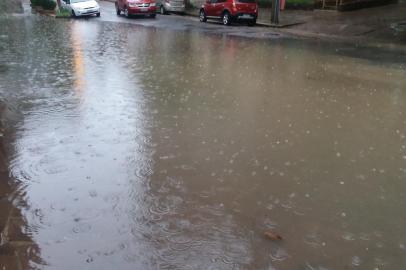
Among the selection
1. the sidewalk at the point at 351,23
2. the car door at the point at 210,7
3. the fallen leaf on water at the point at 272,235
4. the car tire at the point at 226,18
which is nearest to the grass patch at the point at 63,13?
the car door at the point at 210,7

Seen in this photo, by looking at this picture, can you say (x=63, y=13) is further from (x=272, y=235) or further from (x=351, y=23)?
(x=272, y=235)

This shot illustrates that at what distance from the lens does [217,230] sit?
4.70 m

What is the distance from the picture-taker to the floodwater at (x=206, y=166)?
4.39m

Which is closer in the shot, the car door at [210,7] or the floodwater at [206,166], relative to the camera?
the floodwater at [206,166]

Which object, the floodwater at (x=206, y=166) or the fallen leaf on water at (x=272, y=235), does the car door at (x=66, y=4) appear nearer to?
the floodwater at (x=206, y=166)

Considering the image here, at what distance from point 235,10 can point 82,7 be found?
1009 centimetres

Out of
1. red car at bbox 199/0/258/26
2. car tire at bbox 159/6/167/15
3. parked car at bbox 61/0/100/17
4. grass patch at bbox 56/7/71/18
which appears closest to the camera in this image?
red car at bbox 199/0/258/26

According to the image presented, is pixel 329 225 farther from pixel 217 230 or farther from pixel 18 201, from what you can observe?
pixel 18 201

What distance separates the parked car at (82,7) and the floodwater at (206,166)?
18.6 metres

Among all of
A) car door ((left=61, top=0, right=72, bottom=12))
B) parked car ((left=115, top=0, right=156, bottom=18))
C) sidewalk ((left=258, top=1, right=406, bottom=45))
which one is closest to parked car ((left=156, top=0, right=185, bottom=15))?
parked car ((left=115, top=0, right=156, bottom=18))

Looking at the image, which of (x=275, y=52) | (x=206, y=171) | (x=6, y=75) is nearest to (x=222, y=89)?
(x=206, y=171)

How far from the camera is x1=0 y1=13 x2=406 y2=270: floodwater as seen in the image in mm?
4391

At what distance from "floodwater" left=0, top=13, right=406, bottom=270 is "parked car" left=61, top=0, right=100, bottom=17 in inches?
734

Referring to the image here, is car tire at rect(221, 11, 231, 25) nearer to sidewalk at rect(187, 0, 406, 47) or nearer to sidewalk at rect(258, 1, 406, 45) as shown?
sidewalk at rect(187, 0, 406, 47)
